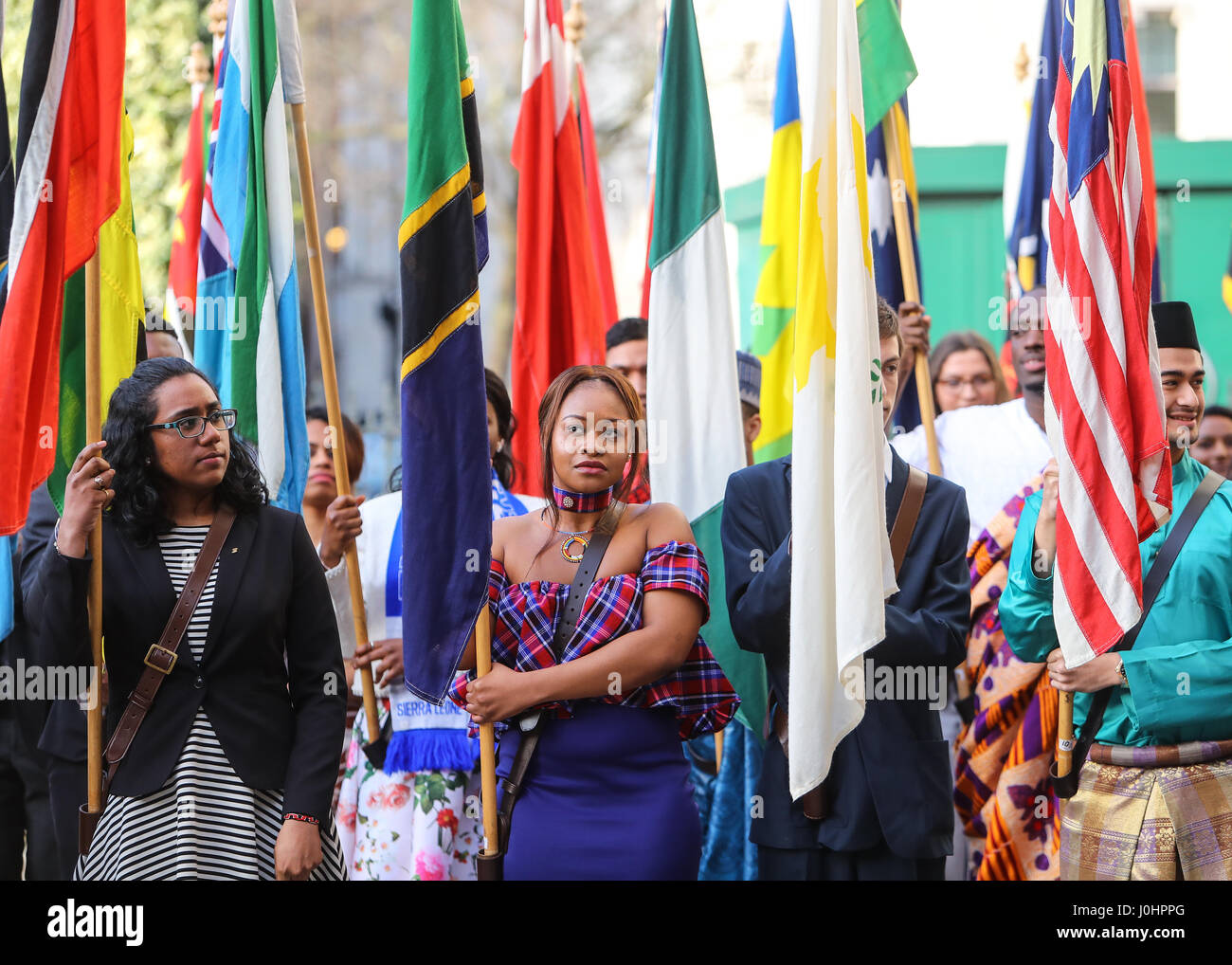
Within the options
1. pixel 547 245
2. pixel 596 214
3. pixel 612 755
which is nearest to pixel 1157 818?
pixel 612 755

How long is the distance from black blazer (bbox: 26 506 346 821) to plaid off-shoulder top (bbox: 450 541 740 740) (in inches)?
17.2

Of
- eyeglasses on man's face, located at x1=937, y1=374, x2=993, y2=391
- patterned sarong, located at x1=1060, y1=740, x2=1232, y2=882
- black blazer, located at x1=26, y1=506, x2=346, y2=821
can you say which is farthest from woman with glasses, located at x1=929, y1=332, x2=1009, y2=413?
black blazer, located at x1=26, y1=506, x2=346, y2=821

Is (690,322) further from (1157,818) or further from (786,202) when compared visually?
(1157,818)

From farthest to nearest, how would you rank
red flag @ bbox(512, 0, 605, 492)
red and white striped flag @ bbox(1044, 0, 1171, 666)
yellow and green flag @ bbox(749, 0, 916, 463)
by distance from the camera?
red flag @ bbox(512, 0, 605, 492) < yellow and green flag @ bbox(749, 0, 916, 463) < red and white striped flag @ bbox(1044, 0, 1171, 666)

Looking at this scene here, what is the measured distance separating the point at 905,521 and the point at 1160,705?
2.85 feet

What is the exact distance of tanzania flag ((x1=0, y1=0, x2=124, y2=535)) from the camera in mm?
4203

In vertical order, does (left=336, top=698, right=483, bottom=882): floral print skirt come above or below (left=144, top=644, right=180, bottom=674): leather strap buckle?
below

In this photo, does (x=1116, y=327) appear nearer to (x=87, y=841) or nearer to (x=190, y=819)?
(x=190, y=819)

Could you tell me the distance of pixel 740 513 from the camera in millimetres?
4230

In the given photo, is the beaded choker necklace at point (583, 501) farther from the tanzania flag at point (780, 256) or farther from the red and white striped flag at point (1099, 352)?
the tanzania flag at point (780, 256)

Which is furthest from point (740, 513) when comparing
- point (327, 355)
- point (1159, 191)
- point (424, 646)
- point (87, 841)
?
point (1159, 191)

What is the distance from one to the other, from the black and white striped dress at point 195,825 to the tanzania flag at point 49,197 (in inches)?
33.7

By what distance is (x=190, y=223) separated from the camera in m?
6.58

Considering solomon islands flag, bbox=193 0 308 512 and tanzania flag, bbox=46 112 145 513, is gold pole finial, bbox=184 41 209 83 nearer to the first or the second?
solomon islands flag, bbox=193 0 308 512
